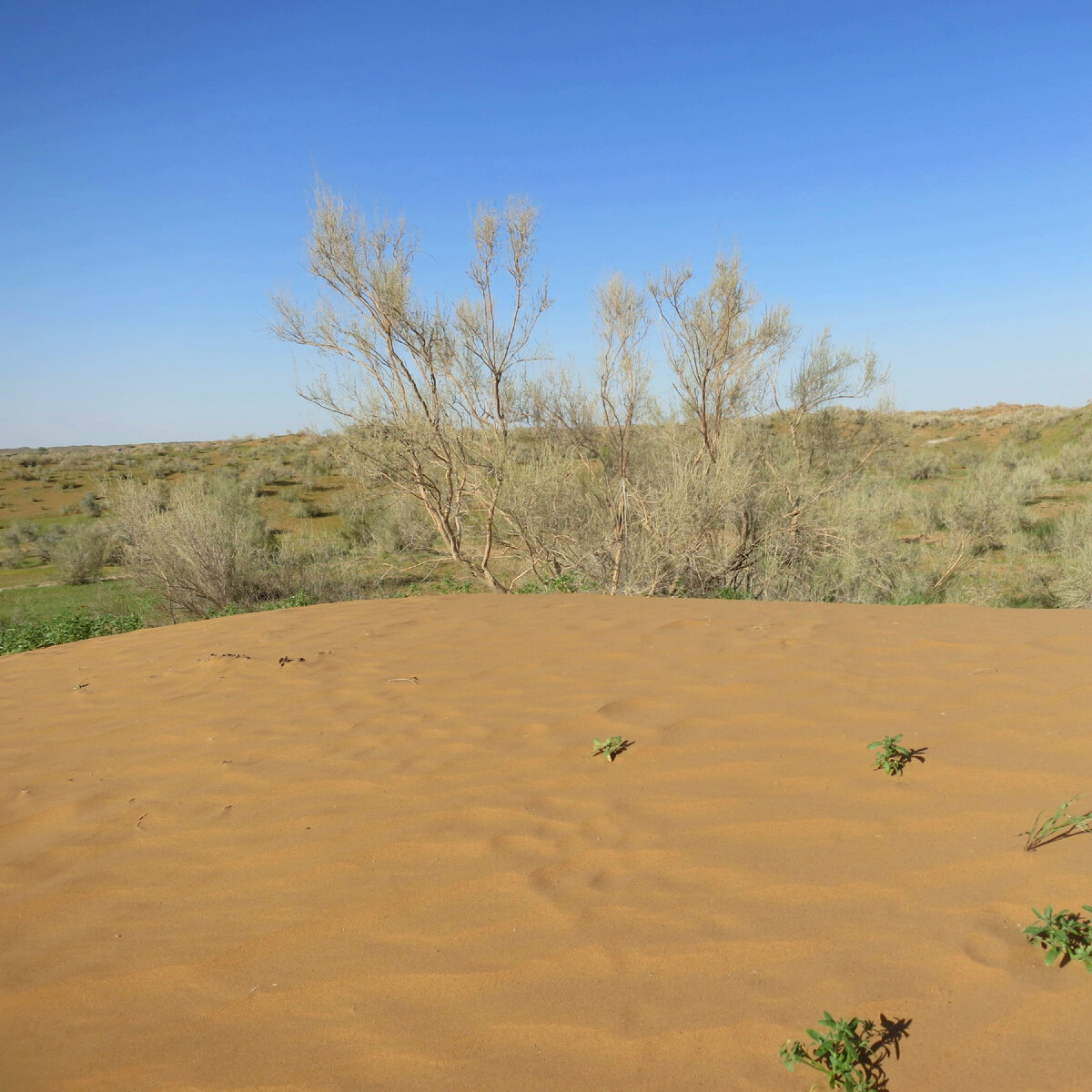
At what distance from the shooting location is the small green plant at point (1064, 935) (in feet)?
6.73

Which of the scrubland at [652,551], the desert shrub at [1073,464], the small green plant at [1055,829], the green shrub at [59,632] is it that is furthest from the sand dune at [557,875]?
the desert shrub at [1073,464]

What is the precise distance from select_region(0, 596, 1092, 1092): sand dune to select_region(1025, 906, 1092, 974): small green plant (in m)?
0.05

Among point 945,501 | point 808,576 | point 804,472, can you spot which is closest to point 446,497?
point 808,576

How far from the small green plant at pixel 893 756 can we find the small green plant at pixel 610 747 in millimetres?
1116

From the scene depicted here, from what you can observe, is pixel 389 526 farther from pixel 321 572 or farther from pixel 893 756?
pixel 893 756

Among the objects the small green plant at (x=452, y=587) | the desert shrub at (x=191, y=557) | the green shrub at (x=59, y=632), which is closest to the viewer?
the green shrub at (x=59, y=632)

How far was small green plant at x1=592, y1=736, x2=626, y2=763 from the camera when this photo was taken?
11.7ft

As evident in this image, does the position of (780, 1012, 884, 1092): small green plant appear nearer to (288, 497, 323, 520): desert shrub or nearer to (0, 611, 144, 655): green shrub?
(0, 611, 144, 655): green shrub

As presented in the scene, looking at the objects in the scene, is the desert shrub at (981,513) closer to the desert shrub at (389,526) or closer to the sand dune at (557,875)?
the desert shrub at (389,526)

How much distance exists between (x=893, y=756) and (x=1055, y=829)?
67 centimetres

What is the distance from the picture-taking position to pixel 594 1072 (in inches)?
73.9

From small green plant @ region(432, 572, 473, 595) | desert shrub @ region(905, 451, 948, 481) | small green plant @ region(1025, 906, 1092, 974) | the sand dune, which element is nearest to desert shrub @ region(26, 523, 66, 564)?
small green plant @ region(432, 572, 473, 595)

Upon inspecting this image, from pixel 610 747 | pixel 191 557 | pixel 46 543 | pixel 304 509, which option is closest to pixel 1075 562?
pixel 610 747

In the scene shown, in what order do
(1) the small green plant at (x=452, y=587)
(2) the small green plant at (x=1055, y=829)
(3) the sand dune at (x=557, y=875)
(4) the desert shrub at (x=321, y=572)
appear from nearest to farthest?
(3) the sand dune at (x=557, y=875), (2) the small green plant at (x=1055, y=829), (1) the small green plant at (x=452, y=587), (4) the desert shrub at (x=321, y=572)
